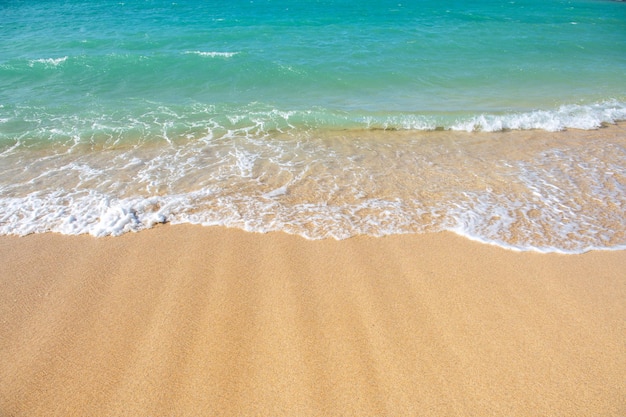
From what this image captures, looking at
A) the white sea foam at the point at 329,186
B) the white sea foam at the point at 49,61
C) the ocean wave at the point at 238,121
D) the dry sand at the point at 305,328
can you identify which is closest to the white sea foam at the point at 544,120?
the ocean wave at the point at 238,121

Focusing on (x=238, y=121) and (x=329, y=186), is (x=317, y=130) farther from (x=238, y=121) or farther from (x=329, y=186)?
(x=329, y=186)

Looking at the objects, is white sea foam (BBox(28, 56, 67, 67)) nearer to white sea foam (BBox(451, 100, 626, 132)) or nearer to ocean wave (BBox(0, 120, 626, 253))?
ocean wave (BBox(0, 120, 626, 253))

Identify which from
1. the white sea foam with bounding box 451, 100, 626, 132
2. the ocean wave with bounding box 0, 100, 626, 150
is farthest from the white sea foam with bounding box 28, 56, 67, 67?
the white sea foam with bounding box 451, 100, 626, 132

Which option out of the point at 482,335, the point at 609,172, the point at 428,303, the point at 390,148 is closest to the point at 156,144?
the point at 390,148

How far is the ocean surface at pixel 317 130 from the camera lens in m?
5.82

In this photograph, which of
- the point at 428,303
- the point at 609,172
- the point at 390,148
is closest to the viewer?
the point at 428,303

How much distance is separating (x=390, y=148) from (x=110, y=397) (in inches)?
266

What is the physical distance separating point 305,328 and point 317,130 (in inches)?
247

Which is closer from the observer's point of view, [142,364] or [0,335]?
[142,364]

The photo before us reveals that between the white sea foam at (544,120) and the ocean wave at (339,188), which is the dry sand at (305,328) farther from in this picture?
the white sea foam at (544,120)

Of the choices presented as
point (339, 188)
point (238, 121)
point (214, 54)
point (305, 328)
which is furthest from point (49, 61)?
point (305, 328)

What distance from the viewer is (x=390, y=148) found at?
8.30m

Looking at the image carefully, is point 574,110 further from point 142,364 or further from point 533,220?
point 142,364

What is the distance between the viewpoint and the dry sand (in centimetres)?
326
